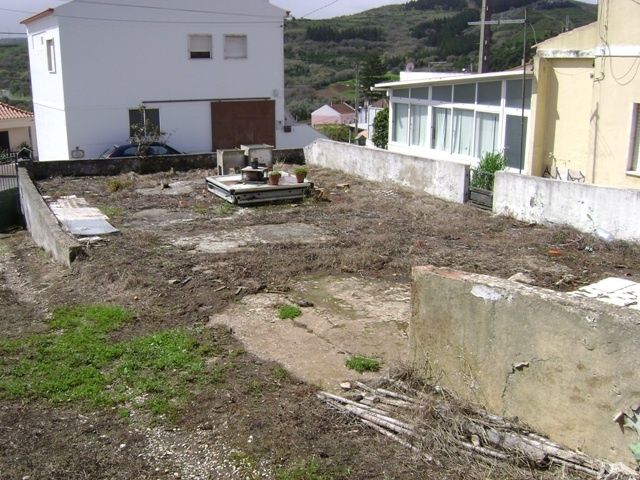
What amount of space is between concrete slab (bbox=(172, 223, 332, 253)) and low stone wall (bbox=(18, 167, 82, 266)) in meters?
1.87

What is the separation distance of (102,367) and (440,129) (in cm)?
1463

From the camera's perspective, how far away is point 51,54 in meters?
25.0

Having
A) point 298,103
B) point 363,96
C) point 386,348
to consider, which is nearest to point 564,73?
point 386,348

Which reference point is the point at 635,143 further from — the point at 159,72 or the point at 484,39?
the point at 159,72

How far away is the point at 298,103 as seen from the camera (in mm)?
72875

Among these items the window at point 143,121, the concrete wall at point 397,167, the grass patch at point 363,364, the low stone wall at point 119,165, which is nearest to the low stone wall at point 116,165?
the low stone wall at point 119,165

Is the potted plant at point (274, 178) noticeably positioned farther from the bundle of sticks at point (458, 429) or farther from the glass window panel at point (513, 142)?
the bundle of sticks at point (458, 429)

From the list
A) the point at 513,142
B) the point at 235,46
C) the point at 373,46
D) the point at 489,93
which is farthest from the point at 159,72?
the point at 373,46

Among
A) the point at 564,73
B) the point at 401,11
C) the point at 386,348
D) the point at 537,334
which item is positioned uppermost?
the point at 401,11

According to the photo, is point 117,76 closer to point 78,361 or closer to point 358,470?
point 78,361

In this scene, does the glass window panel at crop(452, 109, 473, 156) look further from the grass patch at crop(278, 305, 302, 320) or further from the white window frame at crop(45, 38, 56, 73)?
the white window frame at crop(45, 38, 56, 73)

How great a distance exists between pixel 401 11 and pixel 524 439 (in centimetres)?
13395

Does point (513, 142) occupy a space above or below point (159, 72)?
below

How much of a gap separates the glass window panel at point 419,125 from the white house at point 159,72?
8432mm
